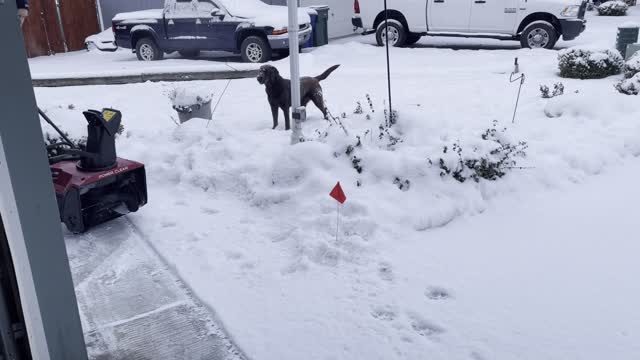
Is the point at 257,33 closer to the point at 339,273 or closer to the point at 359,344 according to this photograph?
the point at 339,273

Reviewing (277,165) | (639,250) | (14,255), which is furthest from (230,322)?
(639,250)

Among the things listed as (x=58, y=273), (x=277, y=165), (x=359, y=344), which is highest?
(x=58, y=273)

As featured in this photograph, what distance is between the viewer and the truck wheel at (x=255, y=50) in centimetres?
1256

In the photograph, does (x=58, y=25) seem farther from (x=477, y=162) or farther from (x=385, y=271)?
(x=385, y=271)

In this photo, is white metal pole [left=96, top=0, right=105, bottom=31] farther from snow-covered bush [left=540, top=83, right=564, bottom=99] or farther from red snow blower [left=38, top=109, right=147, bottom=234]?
snow-covered bush [left=540, top=83, right=564, bottom=99]

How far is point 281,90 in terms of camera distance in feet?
23.3

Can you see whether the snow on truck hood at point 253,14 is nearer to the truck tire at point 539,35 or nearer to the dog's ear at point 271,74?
the truck tire at point 539,35

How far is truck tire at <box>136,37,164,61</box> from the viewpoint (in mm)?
13453

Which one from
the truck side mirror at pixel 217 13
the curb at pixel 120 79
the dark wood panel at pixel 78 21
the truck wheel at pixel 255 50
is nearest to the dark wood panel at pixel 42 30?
the dark wood panel at pixel 78 21

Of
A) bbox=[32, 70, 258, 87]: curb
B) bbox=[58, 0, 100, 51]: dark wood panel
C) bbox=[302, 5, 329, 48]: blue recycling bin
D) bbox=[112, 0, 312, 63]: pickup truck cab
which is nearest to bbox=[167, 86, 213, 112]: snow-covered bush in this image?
bbox=[32, 70, 258, 87]: curb

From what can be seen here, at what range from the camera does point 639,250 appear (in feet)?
14.0

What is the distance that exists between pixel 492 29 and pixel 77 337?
40.7ft

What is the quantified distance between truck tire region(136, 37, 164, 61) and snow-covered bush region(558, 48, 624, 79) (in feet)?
29.9

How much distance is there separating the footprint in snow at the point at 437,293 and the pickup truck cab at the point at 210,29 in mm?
9336
